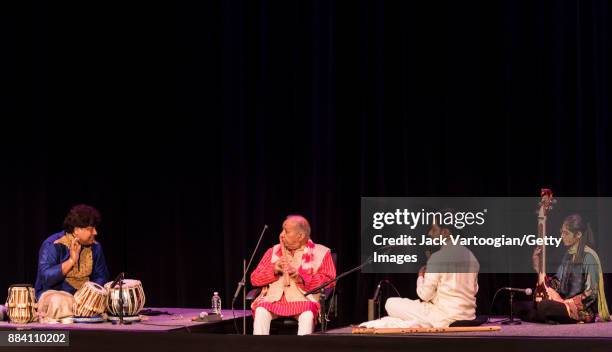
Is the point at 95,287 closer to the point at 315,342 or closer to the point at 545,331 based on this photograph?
the point at 545,331

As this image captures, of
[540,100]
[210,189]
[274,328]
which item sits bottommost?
[274,328]

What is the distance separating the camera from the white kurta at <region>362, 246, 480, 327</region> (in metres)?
6.64

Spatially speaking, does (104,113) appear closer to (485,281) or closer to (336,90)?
(336,90)

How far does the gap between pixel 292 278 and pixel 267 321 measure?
340 mm

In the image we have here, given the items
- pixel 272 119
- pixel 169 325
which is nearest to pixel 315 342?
pixel 169 325

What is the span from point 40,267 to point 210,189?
1.70 m

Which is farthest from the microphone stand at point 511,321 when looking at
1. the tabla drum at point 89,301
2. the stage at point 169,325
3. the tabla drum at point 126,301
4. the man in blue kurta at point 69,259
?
the man in blue kurta at point 69,259

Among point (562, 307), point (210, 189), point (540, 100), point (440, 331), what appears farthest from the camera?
point (210, 189)

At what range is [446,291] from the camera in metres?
6.66

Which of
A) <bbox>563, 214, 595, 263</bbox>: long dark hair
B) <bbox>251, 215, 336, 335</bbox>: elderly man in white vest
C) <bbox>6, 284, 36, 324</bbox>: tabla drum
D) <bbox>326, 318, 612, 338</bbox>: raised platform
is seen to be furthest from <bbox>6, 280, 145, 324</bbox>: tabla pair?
<bbox>563, 214, 595, 263</bbox>: long dark hair

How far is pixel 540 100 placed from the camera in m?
7.66

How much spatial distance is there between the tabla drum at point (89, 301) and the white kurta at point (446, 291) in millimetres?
1870

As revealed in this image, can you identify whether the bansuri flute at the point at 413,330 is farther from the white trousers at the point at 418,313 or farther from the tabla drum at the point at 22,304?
the tabla drum at the point at 22,304

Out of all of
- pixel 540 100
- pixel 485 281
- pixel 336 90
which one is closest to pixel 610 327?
pixel 485 281
